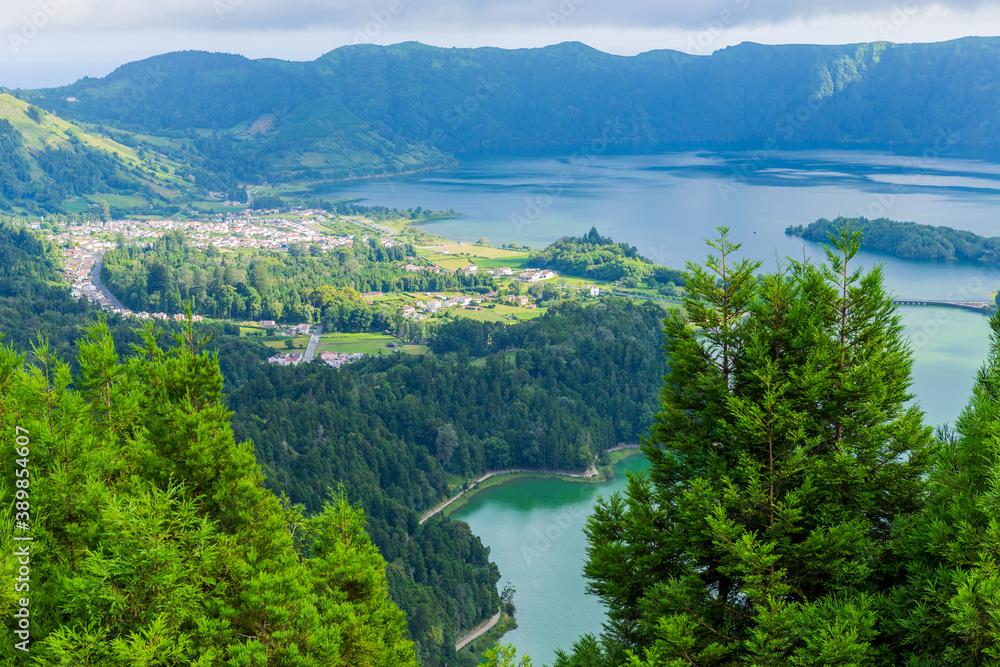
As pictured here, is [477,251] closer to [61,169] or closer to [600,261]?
[600,261]

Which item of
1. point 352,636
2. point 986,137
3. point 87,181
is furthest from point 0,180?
point 986,137

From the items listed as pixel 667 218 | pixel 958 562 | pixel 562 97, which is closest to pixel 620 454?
pixel 958 562

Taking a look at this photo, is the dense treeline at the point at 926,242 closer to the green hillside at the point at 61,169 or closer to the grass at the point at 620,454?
the grass at the point at 620,454

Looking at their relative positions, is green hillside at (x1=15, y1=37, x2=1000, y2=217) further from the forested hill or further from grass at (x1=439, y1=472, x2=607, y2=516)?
grass at (x1=439, y1=472, x2=607, y2=516)

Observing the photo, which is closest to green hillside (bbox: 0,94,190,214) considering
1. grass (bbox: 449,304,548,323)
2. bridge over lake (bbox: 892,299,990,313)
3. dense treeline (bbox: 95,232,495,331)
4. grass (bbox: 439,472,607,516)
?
dense treeline (bbox: 95,232,495,331)

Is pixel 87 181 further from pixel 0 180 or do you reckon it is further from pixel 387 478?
pixel 387 478

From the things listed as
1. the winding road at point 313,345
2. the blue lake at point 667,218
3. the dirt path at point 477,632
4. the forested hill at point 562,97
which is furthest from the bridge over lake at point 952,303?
the forested hill at point 562,97

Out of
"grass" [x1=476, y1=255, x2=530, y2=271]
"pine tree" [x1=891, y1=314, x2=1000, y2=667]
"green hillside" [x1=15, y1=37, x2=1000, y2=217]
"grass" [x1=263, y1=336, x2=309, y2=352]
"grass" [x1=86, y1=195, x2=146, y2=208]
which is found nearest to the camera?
"pine tree" [x1=891, y1=314, x2=1000, y2=667]
